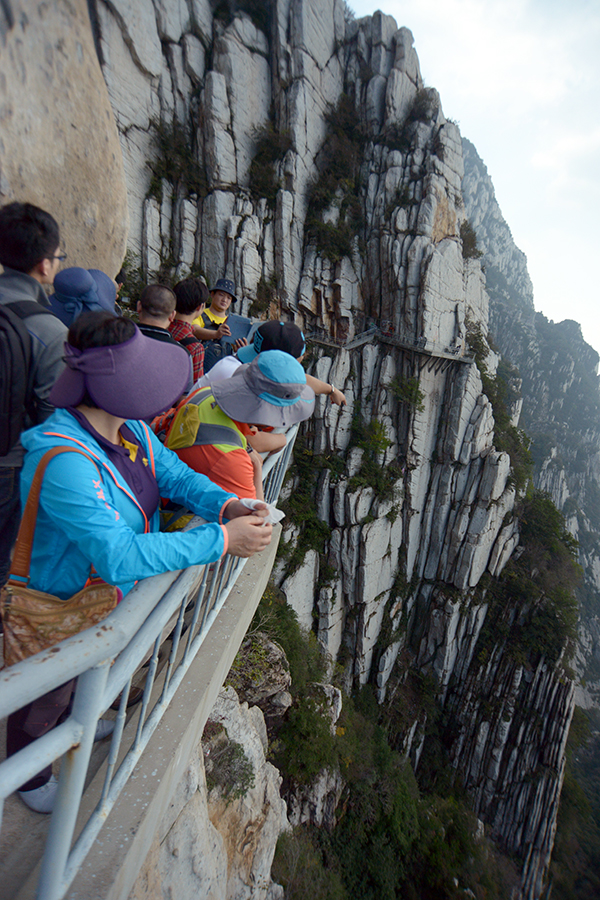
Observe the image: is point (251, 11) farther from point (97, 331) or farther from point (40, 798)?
point (40, 798)

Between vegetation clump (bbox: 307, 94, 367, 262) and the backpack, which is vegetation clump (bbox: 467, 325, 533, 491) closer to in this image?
vegetation clump (bbox: 307, 94, 367, 262)

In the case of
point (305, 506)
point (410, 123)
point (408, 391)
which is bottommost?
point (305, 506)

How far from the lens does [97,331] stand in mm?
1083

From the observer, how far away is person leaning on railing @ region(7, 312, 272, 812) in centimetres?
104

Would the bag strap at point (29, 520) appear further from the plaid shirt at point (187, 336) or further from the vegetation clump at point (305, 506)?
the vegetation clump at point (305, 506)

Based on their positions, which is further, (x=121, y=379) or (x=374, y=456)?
(x=374, y=456)

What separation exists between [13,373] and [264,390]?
107 centimetres

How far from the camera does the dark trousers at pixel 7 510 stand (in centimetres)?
149

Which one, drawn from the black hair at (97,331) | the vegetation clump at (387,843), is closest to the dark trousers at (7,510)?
the black hair at (97,331)

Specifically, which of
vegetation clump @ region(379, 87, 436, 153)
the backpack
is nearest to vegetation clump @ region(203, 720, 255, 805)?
the backpack

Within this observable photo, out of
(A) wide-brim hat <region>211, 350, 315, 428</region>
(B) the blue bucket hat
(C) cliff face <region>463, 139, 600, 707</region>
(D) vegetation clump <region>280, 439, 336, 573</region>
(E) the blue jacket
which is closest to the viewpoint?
(E) the blue jacket

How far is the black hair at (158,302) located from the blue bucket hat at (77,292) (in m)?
0.29

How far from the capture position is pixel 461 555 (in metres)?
15.7

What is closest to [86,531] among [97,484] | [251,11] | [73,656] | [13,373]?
[97,484]
